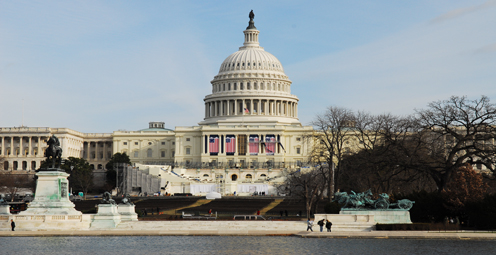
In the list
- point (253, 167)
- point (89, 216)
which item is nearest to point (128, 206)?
Answer: point (89, 216)

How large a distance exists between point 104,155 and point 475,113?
138598mm

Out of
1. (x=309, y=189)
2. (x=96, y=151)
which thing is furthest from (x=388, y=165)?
(x=96, y=151)

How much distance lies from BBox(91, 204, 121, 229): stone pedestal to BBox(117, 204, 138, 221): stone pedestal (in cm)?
237

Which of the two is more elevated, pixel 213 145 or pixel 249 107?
pixel 249 107

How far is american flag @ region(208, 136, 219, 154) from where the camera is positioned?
6654 inches

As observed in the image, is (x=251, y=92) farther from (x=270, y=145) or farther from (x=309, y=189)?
(x=309, y=189)

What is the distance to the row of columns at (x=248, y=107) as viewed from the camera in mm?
179625

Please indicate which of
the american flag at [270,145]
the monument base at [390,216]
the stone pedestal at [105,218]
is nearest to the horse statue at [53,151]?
the stone pedestal at [105,218]

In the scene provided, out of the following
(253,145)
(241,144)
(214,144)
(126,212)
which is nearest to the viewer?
(126,212)

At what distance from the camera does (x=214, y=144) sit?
16962cm

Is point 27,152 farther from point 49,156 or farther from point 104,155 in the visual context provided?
point 49,156

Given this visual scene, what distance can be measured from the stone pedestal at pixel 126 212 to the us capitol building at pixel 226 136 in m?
89.9

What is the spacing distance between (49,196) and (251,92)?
12982cm

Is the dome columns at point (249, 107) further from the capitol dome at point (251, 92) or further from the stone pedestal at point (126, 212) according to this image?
the stone pedestal at point (126, 212)
